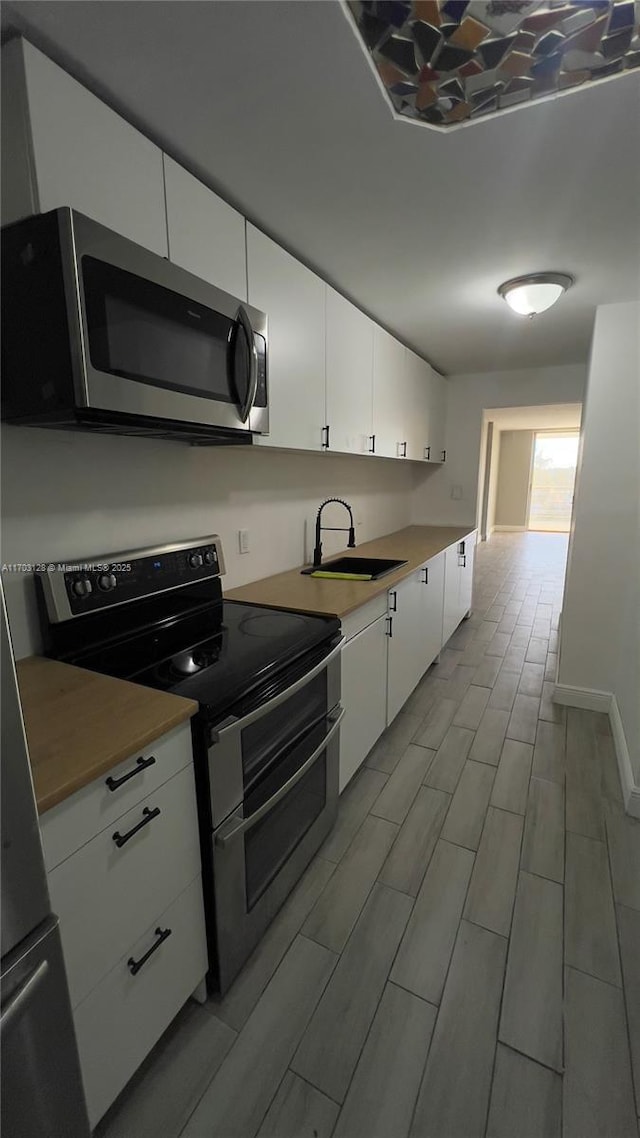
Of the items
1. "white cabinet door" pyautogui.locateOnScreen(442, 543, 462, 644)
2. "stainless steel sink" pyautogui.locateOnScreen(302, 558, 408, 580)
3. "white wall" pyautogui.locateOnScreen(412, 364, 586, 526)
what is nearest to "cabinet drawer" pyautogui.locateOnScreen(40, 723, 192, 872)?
"stainless steel sink" pyautogui.locateOnScreen(302, 558, 408, 580)

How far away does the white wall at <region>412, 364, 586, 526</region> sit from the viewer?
12.8ft

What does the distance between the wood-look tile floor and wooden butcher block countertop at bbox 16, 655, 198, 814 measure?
0.87 meters

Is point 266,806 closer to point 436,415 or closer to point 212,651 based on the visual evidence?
point 212,651

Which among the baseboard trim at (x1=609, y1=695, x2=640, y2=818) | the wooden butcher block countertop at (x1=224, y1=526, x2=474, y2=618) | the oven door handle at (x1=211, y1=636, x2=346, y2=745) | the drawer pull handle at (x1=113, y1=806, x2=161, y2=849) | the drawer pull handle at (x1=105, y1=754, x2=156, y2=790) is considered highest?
the wooden butcher block countertop at (x1=224, y1=526, x2=474, y2=618)

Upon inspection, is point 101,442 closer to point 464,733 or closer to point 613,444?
point 464,733

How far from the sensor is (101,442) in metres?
1.45

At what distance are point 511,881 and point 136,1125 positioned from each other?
4.08 ft

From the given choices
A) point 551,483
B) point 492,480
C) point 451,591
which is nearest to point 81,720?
point 451,591

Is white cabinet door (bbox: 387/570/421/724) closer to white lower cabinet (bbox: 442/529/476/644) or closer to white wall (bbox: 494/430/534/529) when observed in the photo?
white lower cabinet (bbox: 442/529/476/644)

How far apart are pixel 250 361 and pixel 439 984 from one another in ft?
6.16

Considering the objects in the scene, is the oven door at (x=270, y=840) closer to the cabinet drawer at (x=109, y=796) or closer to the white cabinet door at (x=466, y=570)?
the cabinet drawer at (x=109, y=796)

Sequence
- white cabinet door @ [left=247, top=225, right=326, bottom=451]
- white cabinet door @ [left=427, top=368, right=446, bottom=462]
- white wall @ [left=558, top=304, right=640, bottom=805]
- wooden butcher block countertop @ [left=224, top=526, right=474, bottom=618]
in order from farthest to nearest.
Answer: white cabinet door @ [left=427, top=368, right=446, bottom=462]
white wall @ [left=558, top=304, right=640, bottom=805]
wooden butcher block countertop @ [left=224, top=526, right=474, bottom=618]
white cabinet door @ [left=247, top=225, right=326, bottom=451]

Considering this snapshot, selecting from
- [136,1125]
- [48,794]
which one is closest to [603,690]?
[136,1125]

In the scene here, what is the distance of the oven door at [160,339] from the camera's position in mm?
1009
